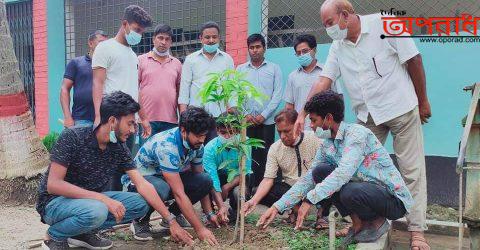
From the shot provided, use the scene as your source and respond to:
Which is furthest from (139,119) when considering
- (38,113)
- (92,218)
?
(38,113)

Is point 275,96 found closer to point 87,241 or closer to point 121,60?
point 121,60

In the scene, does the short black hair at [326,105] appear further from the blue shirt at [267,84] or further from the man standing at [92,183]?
the blue shirt at [267,84]

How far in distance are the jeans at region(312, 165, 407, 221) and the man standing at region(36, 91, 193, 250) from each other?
3.76 ft

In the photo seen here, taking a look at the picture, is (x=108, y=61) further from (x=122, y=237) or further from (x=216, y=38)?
(x=122, y=237)

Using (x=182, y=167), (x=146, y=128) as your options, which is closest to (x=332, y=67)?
(x=182, y=167)

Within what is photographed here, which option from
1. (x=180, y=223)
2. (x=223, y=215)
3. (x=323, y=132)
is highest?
(x=323, y=132)

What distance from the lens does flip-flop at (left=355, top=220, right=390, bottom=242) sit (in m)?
3.00

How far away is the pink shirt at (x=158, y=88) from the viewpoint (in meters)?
4.64

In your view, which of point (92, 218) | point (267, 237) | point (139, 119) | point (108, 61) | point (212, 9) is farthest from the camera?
point (212, 9)

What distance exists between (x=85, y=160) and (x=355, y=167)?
1822 mm

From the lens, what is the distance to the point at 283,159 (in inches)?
149

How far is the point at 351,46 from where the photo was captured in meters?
3.39

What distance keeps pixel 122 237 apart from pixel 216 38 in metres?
2.25

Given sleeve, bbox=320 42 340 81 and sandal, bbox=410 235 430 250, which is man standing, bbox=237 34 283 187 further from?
sandal, bbox=410 235 430 250
